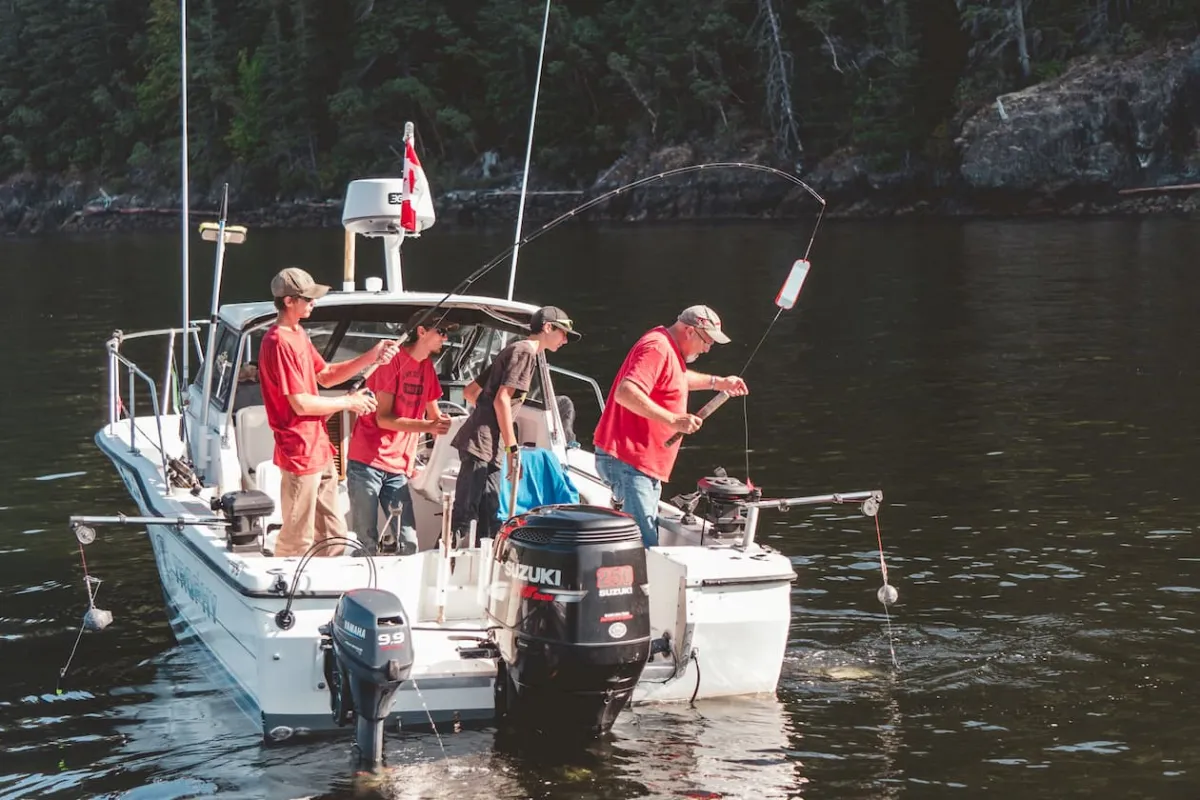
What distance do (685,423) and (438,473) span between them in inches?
79.0

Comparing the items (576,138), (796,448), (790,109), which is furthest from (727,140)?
(796,448)

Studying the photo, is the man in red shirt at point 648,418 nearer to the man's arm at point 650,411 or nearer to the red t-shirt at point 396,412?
the man's arm at point 650,411

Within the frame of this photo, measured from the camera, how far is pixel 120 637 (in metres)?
10.4

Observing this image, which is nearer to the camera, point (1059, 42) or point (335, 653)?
point (335, 653)

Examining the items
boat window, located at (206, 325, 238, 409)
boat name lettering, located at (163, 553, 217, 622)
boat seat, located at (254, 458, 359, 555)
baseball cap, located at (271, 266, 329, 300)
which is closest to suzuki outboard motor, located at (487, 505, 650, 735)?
baseball cap, located at (271, 266, 329, 300)

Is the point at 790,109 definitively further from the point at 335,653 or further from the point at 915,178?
the point at 335,653

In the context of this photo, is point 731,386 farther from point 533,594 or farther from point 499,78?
point 499,78

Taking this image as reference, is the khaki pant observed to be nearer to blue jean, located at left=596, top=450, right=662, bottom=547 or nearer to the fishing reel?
blue jean, located at left=596, top=450, right=662, bottom=547

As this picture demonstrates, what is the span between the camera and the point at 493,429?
8.63m

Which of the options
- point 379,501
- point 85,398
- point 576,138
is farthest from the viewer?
point 576,138

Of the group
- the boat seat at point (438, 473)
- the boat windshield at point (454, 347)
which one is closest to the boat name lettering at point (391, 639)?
the boat seat at point (438, 473)

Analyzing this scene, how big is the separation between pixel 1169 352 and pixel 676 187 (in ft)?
139

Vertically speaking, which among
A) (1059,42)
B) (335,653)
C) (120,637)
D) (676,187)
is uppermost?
(1059,42)

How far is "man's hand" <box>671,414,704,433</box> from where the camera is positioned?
8383 millimetres
